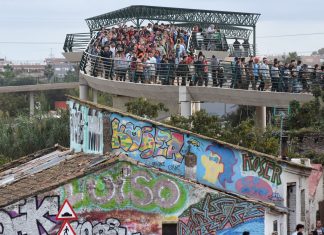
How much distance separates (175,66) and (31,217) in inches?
748

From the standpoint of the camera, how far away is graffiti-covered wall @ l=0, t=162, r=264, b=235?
20.2 m

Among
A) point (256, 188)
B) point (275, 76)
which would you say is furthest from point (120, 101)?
point (256, 188)

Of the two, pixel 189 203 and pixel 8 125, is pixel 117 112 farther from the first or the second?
pixel 8 125

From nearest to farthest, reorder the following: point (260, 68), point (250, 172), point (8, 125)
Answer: point (250, 172)
point (260, 68)
point (8, 125)

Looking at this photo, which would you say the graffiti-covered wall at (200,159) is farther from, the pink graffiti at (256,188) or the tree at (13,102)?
the tree at (13,102)

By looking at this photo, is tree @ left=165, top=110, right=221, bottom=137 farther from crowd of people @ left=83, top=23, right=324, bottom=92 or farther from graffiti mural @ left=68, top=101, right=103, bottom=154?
graffiti mural @ left=68, top=101, right=103, bottom=154

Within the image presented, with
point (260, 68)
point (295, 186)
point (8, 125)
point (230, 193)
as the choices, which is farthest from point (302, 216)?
point (8, 125)

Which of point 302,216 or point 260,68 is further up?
point 260,68

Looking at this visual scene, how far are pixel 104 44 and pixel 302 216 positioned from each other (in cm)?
1907

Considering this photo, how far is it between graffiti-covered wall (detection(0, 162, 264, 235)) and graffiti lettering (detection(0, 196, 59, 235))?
479mm

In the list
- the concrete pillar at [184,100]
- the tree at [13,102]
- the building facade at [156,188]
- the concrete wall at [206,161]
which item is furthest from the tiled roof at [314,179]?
the tree at [13,102]

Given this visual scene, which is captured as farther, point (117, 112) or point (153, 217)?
point (117, 112)

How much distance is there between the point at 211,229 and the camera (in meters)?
20.5

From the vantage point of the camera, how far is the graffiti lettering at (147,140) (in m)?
22.4
